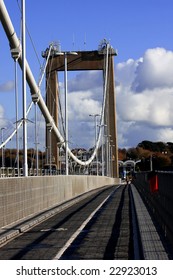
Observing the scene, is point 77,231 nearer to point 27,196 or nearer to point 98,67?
point 27,196

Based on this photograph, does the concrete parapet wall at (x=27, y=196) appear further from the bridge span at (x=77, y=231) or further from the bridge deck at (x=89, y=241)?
the bridge deck at (x=89, y=241)

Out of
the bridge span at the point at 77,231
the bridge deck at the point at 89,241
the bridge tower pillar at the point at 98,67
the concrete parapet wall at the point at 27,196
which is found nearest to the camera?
the bridge deck at the point at 89,241

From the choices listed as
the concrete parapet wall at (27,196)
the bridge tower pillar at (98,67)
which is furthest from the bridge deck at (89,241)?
the bridge tower pillar at (98,67)

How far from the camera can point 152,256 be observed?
13258 millimetres

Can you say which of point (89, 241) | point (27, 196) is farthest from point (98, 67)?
point (89, 241)

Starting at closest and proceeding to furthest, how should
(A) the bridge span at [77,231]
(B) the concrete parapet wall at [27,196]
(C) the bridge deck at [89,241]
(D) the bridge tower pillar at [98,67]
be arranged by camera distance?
(C) the bridge deck at [89,241], (A) the bridge span at [77,231], (B) the concrete parapet wall at [27,196], (D) the bridge tower pillar at [98,67]

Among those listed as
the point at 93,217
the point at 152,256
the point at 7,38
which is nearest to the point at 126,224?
the point at 93,217

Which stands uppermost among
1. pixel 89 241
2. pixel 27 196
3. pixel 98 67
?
pixel 98 67

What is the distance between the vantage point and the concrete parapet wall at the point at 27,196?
21703 millimetres

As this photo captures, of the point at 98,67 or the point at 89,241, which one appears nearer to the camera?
the point at 89,241

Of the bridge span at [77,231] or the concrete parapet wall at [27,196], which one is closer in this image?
the bridge span at [77,231]

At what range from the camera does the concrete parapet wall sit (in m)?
21.7

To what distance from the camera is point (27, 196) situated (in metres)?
26.1

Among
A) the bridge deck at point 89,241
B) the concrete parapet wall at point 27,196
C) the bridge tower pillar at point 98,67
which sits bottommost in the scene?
the bridge deck at point 89,241
